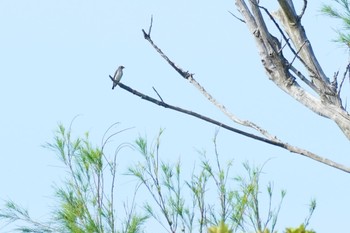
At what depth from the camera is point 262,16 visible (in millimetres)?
2012

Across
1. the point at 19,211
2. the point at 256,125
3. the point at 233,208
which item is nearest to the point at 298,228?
the point at 256,125

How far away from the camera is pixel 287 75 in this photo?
6.34ft

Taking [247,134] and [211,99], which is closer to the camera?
[247,134]

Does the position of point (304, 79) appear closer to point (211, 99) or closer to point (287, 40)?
point (287, 40)

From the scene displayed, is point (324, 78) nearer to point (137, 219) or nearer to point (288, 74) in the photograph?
point (288, 74)

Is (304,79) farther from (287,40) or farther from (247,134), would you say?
(247,134)

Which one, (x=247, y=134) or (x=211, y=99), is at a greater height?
(x=211, y=99)

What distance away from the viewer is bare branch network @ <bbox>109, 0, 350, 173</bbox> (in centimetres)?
187

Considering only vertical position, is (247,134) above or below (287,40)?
below

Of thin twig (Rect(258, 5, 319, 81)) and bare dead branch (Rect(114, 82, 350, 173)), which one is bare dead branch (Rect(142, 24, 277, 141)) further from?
thin twig (Rect(258, 5, 319, 81))

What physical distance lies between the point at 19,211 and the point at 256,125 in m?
1.62

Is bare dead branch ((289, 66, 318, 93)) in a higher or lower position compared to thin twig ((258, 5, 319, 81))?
lower

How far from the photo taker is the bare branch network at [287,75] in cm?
187

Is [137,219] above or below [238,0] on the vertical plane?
below
